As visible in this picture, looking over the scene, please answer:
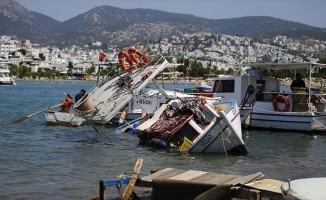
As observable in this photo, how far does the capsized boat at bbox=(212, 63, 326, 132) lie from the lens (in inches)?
1064

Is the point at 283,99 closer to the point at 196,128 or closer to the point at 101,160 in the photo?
the point at 196,128

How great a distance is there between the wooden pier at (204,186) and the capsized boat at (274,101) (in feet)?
54.3

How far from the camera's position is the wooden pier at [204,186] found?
10414mm

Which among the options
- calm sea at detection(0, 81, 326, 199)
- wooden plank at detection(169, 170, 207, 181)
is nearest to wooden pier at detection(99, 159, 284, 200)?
wooden plank at detection(169, 170, 207, 181)

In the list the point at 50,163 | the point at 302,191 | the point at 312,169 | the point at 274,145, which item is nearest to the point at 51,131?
the point at 50,163

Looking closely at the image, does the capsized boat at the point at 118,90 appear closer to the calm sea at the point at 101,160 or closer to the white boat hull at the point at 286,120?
the calm sea at the point at 101,160

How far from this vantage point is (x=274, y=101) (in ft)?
91.8

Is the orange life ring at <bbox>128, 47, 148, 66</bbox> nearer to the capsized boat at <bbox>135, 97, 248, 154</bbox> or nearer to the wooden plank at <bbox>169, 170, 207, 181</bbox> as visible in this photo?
the capsized boat at <bbox>135, 97, 248, 154</bbox>

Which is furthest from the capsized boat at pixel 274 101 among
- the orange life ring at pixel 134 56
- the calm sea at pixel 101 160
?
the orange life ring at pixel 134 56

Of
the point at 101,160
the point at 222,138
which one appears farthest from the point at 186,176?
the point at 222,138

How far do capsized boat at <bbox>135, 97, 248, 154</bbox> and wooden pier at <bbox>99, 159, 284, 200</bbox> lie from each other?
7263 mm

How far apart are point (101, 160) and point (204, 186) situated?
839 cm

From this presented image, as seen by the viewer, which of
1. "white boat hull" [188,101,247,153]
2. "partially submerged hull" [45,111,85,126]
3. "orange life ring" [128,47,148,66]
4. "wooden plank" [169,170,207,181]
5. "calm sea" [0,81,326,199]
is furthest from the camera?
"partially submerged hull" [45,111,85,126]

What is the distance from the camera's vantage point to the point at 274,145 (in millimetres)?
23469
